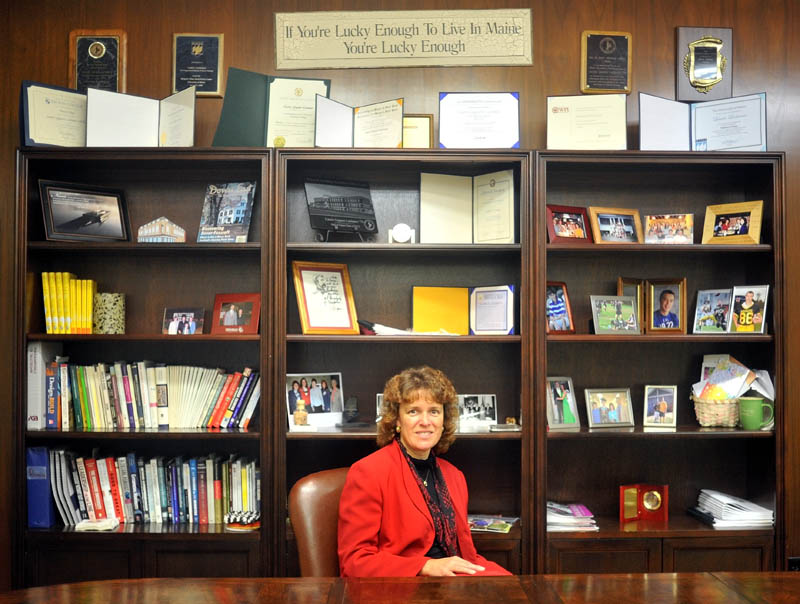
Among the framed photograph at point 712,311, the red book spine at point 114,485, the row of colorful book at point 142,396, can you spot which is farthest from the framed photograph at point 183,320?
the framed photograph at point 712,311

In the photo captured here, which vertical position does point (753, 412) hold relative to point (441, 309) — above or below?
below

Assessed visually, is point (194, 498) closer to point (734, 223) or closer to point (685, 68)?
point (734, 223)

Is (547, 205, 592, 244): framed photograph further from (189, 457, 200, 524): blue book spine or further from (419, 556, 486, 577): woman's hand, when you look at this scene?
(189, 457, 200, 524): blue book spine

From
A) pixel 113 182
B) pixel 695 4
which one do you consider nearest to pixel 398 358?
pixel 113 182

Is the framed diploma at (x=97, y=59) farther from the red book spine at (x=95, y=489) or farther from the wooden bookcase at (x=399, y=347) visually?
the red book spine at (x=95, y=489)

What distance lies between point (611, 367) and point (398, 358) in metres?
0.95

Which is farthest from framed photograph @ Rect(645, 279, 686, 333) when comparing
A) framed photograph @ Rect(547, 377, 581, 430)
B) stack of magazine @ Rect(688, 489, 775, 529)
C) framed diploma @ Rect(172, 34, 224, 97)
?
framed diploma @ Rect(172, 34, 224, 97)

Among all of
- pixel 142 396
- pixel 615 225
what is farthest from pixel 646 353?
pixel 142 396

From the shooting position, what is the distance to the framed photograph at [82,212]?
2.85 metres

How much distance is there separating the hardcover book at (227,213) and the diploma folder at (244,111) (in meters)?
0.19

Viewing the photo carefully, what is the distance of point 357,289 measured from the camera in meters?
3.12

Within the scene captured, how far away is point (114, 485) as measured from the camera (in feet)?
9.41

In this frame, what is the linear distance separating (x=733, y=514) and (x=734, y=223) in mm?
1201

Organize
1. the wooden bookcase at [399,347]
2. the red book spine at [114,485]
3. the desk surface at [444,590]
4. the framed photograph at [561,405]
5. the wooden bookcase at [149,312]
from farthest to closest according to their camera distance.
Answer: the wooden bookcase at [399,347] < the framed photograph at [561,405] < the red book spine at [114,485] < the wooden bookcase at [149,312] < the desk surface at [444,590]
